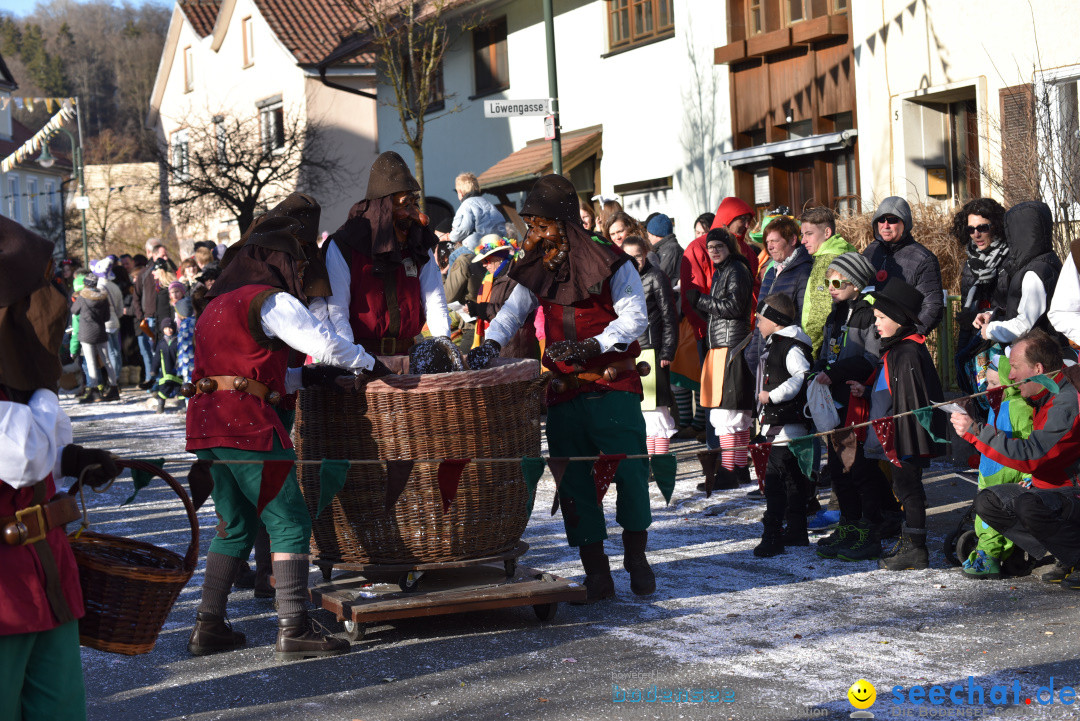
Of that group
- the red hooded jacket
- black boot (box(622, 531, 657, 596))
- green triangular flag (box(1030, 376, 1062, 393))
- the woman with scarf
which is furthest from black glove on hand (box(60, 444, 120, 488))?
the red hooded jacket

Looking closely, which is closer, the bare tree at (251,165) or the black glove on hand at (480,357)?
the black glove on hand at (480,357)

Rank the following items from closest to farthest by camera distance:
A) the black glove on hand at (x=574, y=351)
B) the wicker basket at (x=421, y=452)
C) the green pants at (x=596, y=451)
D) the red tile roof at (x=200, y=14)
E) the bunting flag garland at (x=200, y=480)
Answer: the bunting flag garland at (x=200, y=480) → the wicker basket at (x=421, y=452) → the black glove on hand at (x=574, y=351) → the green pants at (x=596, y=451) → the red tile roof at (x=200, y=14)

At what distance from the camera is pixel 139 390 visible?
64.2 ft

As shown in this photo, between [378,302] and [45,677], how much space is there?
3.30 m

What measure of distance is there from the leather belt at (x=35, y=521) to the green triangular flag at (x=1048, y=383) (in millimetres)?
4729

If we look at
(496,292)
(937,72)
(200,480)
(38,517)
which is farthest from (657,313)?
(937,72)

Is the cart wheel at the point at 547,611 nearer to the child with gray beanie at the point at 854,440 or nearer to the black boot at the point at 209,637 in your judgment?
the black boot at the point at 209,637

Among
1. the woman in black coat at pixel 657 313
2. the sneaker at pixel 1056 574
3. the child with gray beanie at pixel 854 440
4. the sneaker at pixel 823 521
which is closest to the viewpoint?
the sneaker at pixel 1056 574

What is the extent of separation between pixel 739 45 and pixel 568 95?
16.8 ft

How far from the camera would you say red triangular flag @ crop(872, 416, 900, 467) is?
6.55 metres

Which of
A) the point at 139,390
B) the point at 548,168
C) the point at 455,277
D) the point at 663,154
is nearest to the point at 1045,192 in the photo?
the point at 455,277

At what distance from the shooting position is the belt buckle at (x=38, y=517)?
3199mm

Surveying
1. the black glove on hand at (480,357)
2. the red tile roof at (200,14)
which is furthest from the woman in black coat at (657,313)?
the red tile roof at (200,14)

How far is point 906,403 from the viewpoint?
661cm
